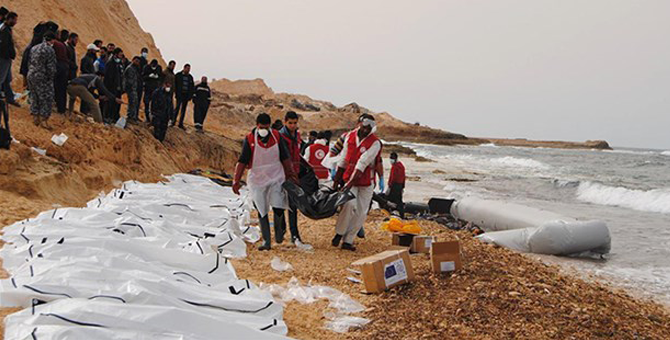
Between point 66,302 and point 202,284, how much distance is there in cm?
134

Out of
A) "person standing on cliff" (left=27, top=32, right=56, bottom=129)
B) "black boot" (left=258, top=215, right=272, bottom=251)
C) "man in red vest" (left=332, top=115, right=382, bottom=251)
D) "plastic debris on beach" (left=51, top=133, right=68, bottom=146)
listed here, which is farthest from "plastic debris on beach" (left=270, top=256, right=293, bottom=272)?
"person standing on cliff" (left=27, top=32, right=56, bottom=129)

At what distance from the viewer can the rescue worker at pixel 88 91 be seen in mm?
9945

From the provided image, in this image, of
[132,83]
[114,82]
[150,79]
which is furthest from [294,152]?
[150,79]

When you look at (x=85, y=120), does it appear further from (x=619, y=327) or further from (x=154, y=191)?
(x=619, y=327)

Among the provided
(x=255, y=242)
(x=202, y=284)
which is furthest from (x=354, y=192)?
(x=202, y=284)

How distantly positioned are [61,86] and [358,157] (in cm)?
628

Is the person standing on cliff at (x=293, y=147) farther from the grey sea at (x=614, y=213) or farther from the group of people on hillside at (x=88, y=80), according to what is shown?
the group of people on hillside at (x=88, y=80)

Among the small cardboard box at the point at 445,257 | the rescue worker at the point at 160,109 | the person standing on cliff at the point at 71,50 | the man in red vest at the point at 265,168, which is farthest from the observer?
the rescue worker at the point at 160,109

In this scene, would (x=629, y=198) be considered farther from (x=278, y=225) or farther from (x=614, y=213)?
(x=278, y=225)

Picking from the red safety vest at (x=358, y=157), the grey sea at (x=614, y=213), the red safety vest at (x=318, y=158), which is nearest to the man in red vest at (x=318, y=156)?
the red safety vest at (x=318, y=158)

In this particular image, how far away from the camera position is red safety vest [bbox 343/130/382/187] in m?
6.77

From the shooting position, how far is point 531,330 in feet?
14.0

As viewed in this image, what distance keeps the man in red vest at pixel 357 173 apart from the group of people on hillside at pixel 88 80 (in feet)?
17.9

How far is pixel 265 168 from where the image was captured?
261 inches
